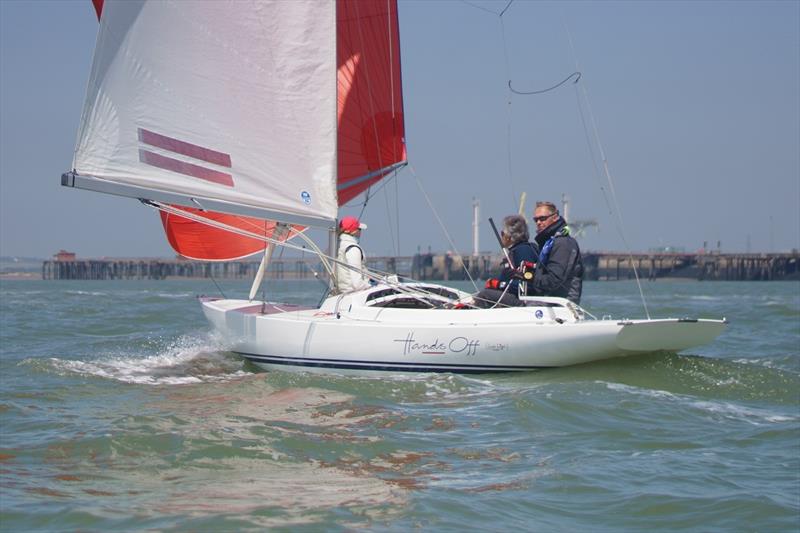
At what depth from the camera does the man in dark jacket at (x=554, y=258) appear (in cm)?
1149

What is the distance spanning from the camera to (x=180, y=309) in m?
29.5

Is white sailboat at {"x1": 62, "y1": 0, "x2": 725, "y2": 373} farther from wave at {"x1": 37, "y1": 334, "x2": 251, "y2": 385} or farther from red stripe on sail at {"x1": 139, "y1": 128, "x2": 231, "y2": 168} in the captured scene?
wave at {"x1": 37, "y1": 334, "x2": 251, "y2": 385}

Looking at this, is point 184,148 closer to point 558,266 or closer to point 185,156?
point 185,156

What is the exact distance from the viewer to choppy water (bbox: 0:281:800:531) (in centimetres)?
590

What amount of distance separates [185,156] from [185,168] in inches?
4.9

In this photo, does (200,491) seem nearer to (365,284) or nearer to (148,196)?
(148,196)

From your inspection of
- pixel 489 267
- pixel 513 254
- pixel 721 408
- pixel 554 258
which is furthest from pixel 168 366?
pixel 489 267

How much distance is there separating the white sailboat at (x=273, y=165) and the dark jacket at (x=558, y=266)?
1.04 feet

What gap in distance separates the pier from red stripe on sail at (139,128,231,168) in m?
67.1

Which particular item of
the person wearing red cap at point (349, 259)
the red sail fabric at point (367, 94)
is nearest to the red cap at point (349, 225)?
the person wearing red cap at point (349, 259)

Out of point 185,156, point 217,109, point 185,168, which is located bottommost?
point 185,168

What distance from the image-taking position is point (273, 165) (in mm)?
11445

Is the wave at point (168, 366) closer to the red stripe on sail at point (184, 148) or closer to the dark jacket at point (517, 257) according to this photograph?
the red stripe on sail at point (184, 148)

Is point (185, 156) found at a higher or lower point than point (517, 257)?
higher
